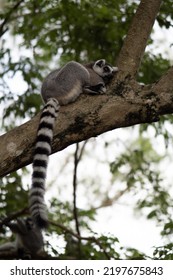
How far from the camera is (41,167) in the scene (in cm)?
541

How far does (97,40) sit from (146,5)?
96.9 inches

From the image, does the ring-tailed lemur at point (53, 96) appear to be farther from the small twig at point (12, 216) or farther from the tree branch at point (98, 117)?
the small twig at point (12, 216)

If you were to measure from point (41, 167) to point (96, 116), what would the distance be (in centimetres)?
82

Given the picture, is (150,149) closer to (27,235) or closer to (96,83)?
(27,235)

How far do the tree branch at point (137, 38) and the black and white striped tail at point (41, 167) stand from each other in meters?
1.24

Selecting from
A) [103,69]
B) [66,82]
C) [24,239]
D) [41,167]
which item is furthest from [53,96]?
[24,239]

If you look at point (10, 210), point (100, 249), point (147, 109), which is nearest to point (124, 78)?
point (147, 109)

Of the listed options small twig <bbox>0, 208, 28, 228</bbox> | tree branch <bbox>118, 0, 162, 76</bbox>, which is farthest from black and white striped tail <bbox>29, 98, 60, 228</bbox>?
small twig <bbox>0, 208, 28, 228</bbox>

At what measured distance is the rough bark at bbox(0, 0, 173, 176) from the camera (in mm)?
5234

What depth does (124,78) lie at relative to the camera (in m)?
5.87

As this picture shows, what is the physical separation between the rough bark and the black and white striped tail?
0.37 ft

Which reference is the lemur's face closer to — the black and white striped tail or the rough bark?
the rough bark

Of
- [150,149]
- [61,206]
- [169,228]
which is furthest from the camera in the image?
[150,149]

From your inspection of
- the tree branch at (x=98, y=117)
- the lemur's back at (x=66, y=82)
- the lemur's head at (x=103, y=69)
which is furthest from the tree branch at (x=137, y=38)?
the lemur's back at (x=66, y=82)
